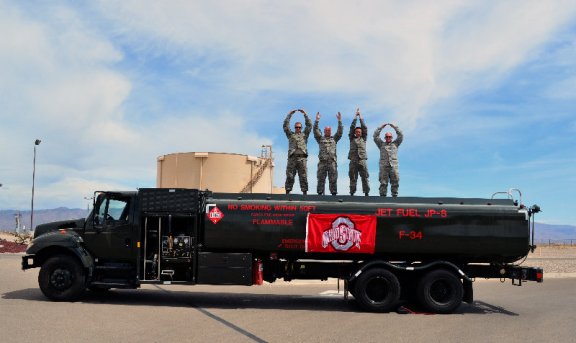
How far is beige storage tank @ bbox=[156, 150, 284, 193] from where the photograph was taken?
3728 cm

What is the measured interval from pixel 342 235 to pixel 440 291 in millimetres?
2763

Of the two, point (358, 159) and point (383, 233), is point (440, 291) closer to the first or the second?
point (383, 233)

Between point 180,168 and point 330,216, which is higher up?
point 180,168

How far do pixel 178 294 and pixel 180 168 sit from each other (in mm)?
23620

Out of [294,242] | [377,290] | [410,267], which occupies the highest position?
[294,242]

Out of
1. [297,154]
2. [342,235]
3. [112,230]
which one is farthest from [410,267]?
[112,230]

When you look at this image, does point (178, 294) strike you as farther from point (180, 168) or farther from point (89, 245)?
point (180, 168)

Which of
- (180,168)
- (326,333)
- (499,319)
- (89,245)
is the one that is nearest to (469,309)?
(499,319)

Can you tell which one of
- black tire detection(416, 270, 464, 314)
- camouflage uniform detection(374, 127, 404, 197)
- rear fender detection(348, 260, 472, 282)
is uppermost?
camouflage uniform detection(374, 127, 404, 197)

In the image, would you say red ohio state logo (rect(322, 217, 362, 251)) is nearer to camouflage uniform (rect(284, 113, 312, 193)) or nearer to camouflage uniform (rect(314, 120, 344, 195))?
camouflage uniform (rect(314, 120, 344, 195))

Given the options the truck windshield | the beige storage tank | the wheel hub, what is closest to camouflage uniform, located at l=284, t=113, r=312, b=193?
the truck windshield

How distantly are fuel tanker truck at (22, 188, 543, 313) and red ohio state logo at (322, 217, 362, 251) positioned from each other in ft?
0.08

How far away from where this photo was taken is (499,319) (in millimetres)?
11664

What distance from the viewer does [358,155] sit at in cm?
1583
